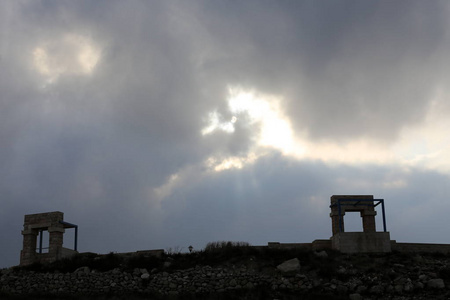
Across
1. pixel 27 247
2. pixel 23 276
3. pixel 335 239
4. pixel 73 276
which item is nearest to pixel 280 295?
pixel 335 239

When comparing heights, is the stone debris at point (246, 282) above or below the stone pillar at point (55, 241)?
below

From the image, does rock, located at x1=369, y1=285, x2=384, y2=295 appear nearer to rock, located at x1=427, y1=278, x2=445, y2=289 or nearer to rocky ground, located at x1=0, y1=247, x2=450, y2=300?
rocky ground, located at x1=0, y1=247, x2=450, y2=300

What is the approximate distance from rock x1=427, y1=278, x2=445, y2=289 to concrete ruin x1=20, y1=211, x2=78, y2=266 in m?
24.6

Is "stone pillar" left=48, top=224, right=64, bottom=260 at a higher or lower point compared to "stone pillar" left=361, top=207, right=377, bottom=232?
lower

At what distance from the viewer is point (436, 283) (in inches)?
989

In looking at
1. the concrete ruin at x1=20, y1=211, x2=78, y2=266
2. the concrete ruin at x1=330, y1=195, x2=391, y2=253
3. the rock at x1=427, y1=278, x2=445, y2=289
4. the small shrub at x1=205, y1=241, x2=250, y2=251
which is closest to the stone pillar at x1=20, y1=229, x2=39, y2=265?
the concrete ruin at x1=20, y1=211, x2=78, y2=266

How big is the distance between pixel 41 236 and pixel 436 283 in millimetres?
27503

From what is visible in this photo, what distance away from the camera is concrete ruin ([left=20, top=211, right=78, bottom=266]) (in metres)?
34.6

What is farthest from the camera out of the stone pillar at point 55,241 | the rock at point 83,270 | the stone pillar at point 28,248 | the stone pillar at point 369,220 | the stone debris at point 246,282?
the stone pillar at point 28,248

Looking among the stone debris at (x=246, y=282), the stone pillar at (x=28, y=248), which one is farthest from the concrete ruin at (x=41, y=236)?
the stone debris at (x=246, y=282)

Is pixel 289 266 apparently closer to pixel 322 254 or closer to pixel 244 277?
pixel 244 277

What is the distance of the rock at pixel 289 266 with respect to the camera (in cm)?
2755

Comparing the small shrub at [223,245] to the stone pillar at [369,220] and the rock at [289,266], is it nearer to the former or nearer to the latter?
the rock at [289,266]

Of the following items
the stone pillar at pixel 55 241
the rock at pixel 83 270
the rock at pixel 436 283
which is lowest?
the rock at pixel 436 283
